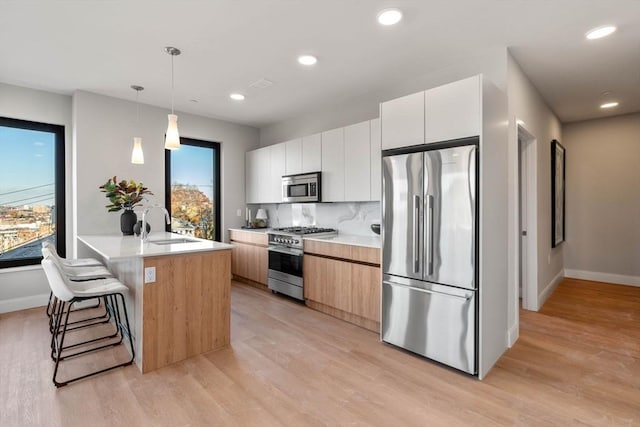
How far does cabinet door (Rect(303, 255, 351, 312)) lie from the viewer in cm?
345

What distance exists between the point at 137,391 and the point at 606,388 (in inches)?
128

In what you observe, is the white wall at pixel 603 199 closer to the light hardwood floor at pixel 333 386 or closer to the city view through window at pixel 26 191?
the light hardwood floor at pixel 333 386

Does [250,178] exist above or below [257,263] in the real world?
above

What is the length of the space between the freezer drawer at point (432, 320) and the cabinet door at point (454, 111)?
1204 millimetres

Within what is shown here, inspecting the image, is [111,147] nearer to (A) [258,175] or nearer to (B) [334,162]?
(A) [258,175]

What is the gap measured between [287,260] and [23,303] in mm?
3214

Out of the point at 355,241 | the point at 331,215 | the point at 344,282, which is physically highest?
the point at 331,215

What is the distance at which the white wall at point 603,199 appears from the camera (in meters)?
4.84

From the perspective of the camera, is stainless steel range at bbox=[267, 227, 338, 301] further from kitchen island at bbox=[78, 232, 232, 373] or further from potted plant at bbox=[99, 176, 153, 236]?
potted plant at bbox=[99, 176, 153, 236]

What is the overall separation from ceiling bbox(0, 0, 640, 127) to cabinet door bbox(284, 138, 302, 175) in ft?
2.66

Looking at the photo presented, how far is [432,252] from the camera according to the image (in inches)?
99.9

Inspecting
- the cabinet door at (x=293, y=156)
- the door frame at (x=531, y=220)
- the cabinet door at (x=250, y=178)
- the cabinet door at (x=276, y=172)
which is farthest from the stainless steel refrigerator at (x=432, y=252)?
the cabinet door at (x=250, y=178)

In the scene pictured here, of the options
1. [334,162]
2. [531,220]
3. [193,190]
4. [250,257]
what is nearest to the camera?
[531,220]

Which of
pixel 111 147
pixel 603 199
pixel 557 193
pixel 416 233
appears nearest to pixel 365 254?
pixel 416 233
